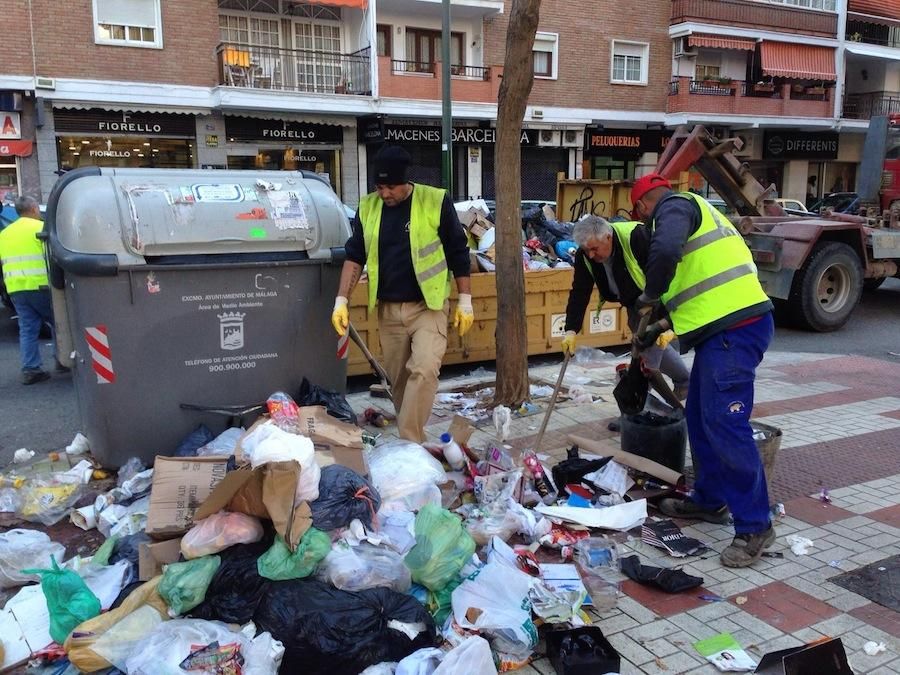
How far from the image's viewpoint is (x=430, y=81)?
758 inches

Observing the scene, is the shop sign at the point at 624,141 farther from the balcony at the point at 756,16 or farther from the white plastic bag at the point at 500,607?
the white plastic bag at the point at 500,607

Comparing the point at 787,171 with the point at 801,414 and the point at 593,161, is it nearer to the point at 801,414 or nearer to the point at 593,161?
the point at 593,161

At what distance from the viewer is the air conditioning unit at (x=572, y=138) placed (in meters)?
22.1

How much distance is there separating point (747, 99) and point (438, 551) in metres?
24.3

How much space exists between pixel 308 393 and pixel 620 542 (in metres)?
1.96

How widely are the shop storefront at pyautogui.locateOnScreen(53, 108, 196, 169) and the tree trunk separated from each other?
1312cm

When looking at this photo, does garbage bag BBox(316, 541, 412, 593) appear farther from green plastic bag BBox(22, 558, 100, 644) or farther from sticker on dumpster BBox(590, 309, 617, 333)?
sticker on dumpster BBox(590, 309, 617, 333)

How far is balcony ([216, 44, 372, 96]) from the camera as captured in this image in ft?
56.0

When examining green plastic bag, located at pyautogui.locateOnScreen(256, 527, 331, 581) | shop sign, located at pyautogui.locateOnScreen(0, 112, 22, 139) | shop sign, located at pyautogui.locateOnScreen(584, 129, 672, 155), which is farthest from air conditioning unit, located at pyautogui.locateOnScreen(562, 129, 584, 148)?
green plastic bag, located at pyautogui.locateOnScreen(256, 527, 331, 581)

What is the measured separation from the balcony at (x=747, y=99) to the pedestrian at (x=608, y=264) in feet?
67.7

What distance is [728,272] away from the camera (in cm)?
350

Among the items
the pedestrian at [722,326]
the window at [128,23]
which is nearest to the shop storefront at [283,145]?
the window at [128,23]

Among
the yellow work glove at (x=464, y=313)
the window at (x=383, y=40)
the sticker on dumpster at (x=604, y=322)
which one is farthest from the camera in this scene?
the window at (x=383, y=40)

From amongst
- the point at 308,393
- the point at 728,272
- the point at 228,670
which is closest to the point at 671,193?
the point at 728,272
